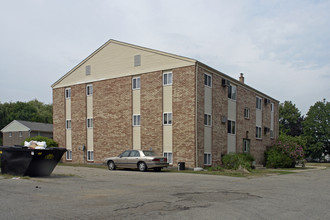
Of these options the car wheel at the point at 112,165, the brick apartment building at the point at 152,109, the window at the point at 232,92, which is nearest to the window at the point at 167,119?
the brick apartment building at the point at 152,109

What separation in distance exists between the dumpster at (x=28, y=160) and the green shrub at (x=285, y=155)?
21167mm

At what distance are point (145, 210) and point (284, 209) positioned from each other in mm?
3538

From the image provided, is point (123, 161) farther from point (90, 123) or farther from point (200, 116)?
point (90, 123)

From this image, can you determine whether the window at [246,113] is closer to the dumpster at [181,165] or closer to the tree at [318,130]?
the dumpster at [181,165]

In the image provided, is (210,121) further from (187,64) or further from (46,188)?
(46,188)

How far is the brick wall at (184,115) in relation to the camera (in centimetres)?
2241

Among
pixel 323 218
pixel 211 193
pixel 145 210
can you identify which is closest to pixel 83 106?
pixel 211 193

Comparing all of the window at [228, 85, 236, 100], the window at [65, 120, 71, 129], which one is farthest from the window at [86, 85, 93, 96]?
the window at [228, 85, 236, 100]

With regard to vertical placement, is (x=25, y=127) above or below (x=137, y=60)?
below

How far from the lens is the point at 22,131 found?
44875mm

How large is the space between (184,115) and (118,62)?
7935 mm

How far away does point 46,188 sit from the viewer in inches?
458

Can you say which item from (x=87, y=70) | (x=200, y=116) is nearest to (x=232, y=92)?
(x=200, y=116)

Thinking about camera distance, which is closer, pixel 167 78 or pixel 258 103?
pixel 167 78
